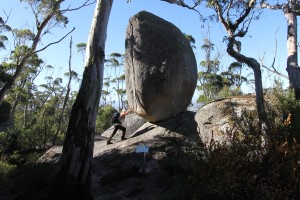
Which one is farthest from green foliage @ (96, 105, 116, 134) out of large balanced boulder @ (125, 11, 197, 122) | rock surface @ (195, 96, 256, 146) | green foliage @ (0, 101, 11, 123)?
rock surface @ (195, 96, 256, 146)

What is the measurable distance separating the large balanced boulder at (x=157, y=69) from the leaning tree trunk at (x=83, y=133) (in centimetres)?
209

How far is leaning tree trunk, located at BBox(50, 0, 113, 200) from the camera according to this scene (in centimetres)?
676

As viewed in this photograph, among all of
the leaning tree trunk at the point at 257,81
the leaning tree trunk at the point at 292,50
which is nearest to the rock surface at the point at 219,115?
the leaning tree trunk at the point at 257,81

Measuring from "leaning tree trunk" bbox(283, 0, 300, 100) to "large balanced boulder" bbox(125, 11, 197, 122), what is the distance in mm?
2986

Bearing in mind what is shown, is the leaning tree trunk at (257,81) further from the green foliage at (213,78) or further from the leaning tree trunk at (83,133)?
the green foliage at (213,78)

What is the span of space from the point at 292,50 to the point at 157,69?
4.48 m

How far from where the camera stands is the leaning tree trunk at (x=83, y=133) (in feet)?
22.2

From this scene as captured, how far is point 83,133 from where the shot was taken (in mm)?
7234

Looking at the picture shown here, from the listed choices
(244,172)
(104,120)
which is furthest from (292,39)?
(104,120)

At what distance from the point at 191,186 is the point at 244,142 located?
5.10ft

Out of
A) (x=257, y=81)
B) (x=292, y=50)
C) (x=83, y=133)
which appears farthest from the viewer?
(x=292, y=50)

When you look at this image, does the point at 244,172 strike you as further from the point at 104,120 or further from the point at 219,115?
the point at 104,120

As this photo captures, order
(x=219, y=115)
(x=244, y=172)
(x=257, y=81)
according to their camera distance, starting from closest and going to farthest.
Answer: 1. (x=244, y=172)
2. (x=257, y=81)
3. (x=219, y=115)

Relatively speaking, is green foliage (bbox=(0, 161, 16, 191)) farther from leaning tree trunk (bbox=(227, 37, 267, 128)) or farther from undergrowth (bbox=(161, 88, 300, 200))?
leaning tree trunk (bbox=(227, 37, 267, 128))
